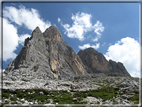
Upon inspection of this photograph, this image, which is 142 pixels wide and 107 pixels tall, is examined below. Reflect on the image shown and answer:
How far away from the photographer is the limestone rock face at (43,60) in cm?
4440

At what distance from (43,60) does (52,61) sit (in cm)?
812

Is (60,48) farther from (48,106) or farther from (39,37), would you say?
(48,106)

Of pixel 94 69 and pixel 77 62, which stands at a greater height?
pixel 77 62

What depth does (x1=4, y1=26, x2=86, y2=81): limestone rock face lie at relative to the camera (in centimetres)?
4440

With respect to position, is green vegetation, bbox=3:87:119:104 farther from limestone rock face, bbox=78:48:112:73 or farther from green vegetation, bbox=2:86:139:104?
limestone rock face, bbox=78:48:112:73

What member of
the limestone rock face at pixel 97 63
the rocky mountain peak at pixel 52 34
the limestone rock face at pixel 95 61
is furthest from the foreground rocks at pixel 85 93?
the limestone rock face at pixel 95 61

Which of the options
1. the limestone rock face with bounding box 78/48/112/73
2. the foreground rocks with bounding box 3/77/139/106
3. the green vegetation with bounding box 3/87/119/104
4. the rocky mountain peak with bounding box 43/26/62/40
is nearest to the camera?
the foreground rocks with bounding box 3/77/139/106

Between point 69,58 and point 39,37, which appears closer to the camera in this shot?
point 39,37

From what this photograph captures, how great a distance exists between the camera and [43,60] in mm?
64750

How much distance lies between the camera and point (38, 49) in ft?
220

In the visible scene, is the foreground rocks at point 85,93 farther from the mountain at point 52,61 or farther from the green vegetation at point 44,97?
the mountain at point 52,61

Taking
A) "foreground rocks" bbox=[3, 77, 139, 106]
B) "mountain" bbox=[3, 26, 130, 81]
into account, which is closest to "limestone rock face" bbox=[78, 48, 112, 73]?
"mountain" bbox=[3, 26, 130, 81]

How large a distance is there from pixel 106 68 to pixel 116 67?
1282cm

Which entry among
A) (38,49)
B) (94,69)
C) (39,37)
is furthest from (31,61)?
(94,69)
